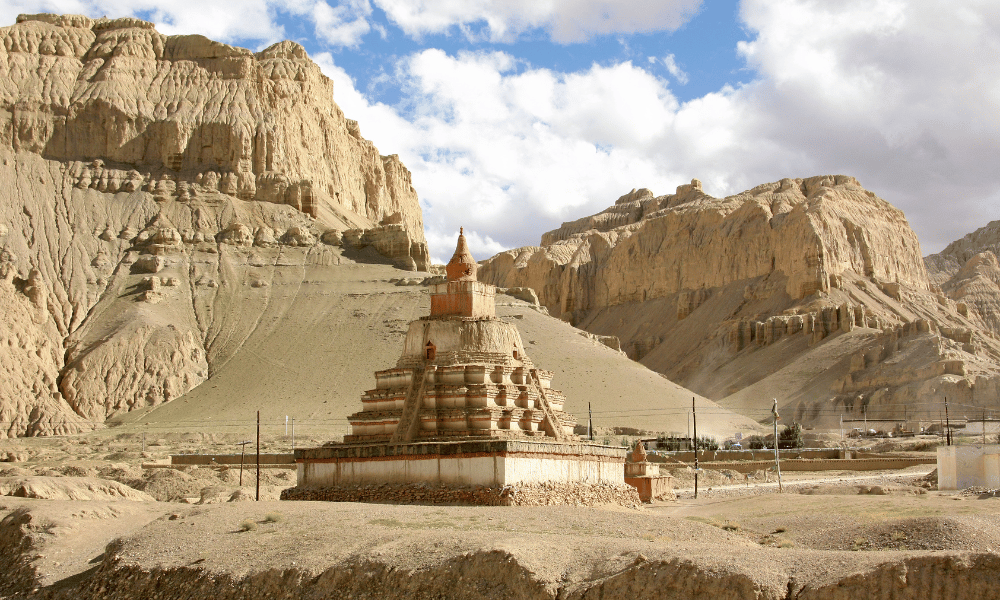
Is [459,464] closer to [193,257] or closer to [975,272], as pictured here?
[193,257]

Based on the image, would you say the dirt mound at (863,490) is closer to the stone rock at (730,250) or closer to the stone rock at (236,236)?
the stone rock at (236,236)

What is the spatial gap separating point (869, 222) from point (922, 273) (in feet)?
30.5

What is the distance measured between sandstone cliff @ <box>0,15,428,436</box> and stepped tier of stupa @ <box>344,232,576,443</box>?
1610 inches

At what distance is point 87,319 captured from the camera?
78438 millimetres

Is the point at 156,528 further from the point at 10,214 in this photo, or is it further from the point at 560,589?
the point at 10,214

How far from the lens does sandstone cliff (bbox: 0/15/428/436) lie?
240 ft

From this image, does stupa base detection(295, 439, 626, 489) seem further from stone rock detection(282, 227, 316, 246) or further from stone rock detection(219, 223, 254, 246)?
stone rock detection(282, 227, 316, 246)

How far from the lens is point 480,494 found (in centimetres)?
2698

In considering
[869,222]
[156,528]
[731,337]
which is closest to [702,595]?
[156,528]

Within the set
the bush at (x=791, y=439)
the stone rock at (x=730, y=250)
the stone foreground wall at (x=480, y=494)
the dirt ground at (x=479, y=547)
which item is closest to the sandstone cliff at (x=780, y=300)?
the stone rock at (x=730, y=250)

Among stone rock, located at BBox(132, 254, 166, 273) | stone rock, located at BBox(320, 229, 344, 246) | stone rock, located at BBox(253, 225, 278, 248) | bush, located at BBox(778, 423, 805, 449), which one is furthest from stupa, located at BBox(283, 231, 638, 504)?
stone rock, located at BBox(320, 229, 344, 246)

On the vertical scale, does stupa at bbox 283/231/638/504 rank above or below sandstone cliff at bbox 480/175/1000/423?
below

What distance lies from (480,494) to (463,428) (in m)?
3.61

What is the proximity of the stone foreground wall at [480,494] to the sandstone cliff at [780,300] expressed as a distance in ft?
184
